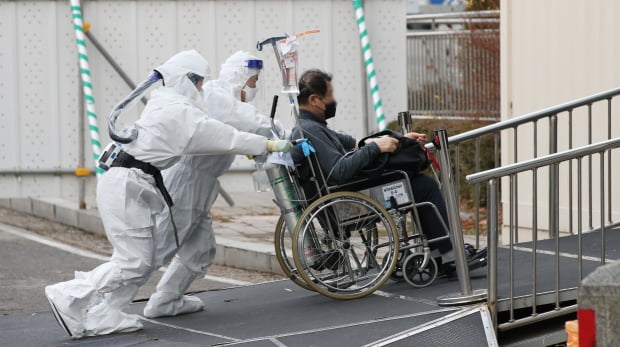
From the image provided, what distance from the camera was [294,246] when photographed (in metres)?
6.63

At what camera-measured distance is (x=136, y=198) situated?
6445 millimetres

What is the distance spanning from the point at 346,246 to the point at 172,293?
3.67 ft

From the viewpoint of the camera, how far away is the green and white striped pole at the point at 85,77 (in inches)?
469

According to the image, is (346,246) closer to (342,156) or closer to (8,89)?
(342,156)

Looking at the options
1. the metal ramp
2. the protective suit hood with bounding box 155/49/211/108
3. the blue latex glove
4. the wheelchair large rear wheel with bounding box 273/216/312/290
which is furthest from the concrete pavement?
the protective suit hood with bounding box 155/49/211/108

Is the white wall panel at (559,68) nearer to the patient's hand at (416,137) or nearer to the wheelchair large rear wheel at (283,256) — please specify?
the patient's hand at (416,137)

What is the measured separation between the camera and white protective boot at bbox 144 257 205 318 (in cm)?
696

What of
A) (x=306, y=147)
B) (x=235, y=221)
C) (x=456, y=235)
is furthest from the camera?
(x=235, y=221)

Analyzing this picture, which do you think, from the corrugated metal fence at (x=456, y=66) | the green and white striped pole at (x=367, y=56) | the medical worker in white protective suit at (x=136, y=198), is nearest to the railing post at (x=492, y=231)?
the medical worker in white protective suit at (x=136, y=198)

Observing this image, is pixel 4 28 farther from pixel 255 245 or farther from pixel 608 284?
pixel 608 284

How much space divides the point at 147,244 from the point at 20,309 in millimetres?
2046

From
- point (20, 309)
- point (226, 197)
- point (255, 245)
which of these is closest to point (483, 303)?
point (20, 309)

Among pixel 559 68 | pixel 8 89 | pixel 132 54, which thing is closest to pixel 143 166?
pixel 559 68

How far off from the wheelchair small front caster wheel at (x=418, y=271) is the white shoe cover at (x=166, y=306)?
4.48 feet
